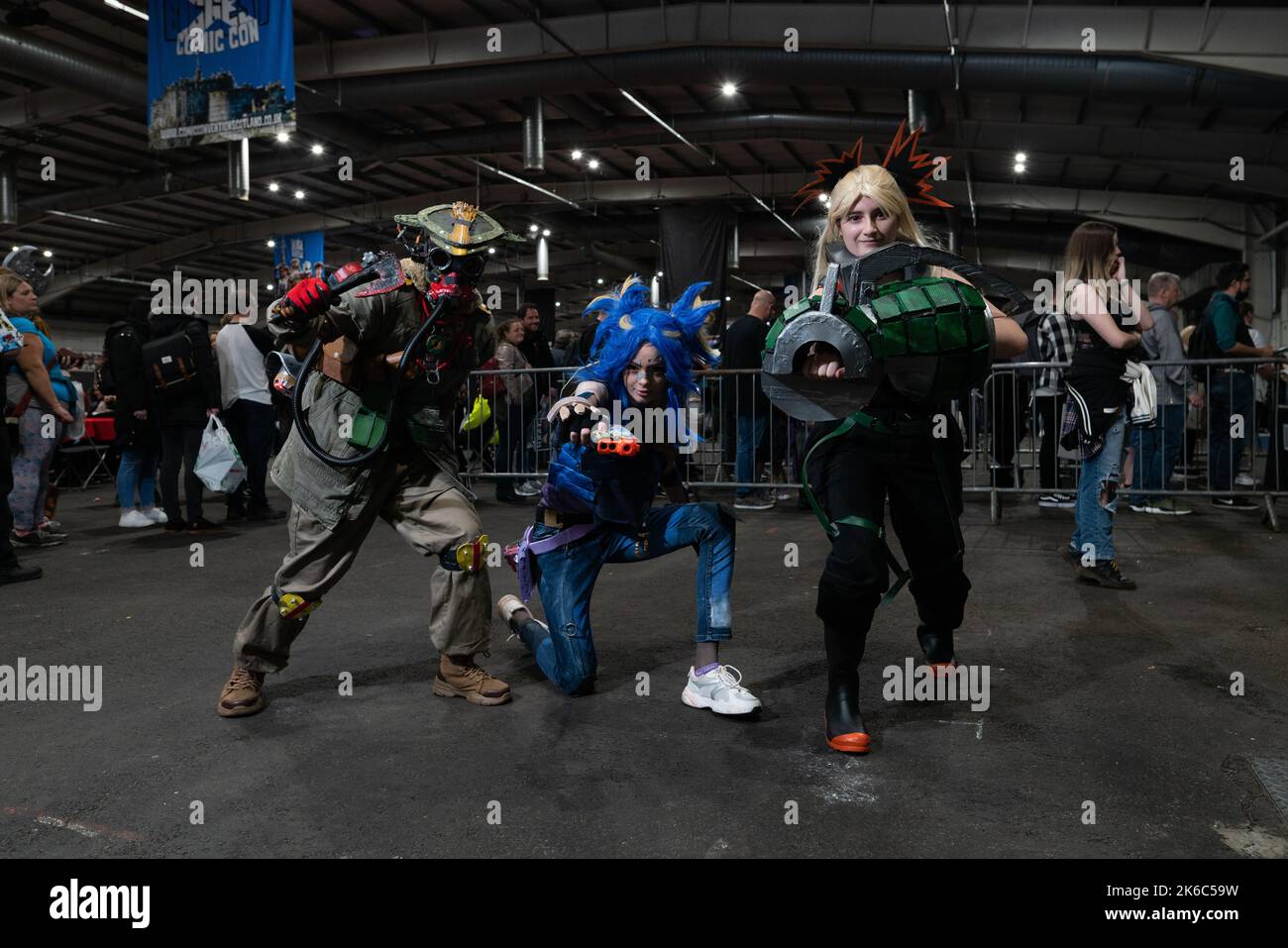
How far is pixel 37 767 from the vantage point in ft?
9.48

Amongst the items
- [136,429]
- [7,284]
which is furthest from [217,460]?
[7,284]

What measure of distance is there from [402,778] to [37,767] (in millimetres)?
1190

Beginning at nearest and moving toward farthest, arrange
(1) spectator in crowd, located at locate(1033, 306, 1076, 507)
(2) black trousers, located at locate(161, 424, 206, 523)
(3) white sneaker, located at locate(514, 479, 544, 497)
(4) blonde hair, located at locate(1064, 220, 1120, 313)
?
1. (4) blonde hair, located at locate(1064, 220, 1120, 313)
2. (2) black trousers, located at locate(161, 424, 206, 523)
3. (1) spectator in crowd, located at locate(1033, 306, 1076, 507)
4. (3) white sneaker, located at locate(514, 479, 544, 497)

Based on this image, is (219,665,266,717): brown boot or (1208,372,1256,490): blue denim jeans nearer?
(219,665,266,717): brown boot

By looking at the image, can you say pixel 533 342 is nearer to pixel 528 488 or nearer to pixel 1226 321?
pixel 528 488

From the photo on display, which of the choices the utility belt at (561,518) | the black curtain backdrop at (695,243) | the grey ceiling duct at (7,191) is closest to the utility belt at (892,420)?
the utility belt at (561,518)

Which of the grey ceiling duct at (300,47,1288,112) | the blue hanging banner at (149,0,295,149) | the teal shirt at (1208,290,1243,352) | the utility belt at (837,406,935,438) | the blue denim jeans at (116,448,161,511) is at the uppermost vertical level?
the grey ceiling duct at (300,47,1288,112)

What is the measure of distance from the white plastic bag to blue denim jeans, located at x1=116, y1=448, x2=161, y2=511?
1084mm

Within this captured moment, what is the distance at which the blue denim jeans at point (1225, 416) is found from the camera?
8.08m

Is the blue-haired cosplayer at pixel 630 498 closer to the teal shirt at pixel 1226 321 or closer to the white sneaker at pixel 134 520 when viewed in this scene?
the white sneaker at pixel 134 520

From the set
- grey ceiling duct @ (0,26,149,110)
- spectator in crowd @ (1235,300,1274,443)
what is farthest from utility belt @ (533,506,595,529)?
grey ceiling duct @ (0,26,149,110)

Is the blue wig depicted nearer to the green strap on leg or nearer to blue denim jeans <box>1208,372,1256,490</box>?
the green strap on leg

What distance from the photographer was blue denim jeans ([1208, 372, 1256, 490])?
8.08 meters
